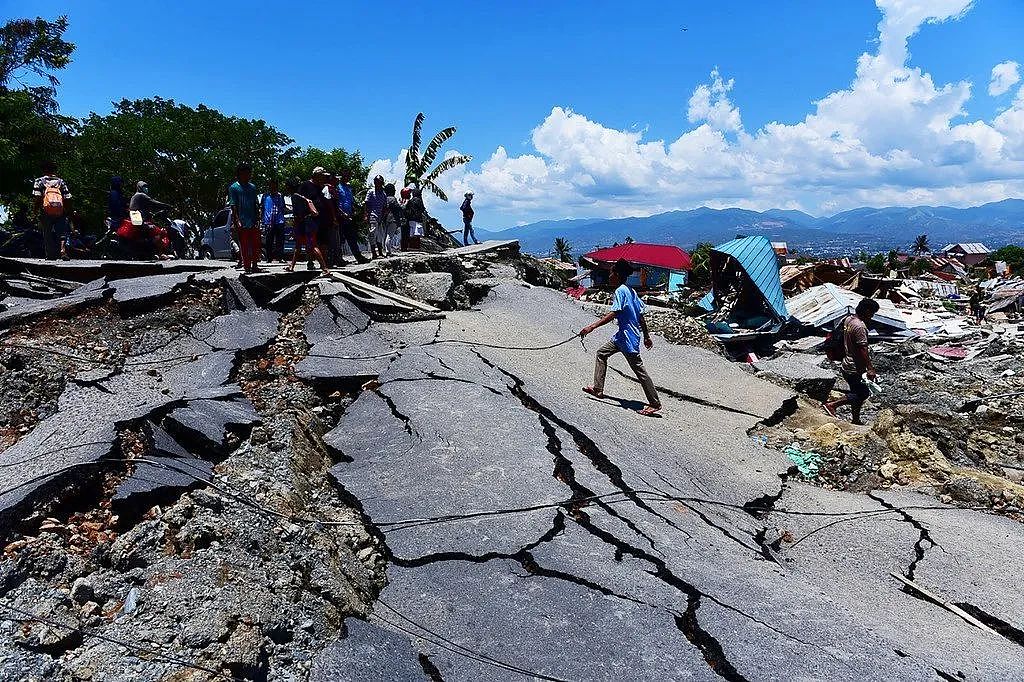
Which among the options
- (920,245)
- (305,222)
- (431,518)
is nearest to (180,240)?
(305,222)

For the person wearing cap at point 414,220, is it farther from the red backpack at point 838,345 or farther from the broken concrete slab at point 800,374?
the red backpack at point 838,345

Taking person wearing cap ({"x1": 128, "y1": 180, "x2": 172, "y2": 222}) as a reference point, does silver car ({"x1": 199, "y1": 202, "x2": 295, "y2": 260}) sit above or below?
below

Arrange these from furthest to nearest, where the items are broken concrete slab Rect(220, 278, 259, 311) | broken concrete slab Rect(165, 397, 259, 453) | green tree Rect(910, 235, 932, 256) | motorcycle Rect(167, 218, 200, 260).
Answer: green tree Rect(910, 235, 932, 256)
motorcycle Rect(167, 218, 200, 260)
broken concrete slab Rect(220, 278, 259, 311)
broken concrete slab Rect(165, 397, 259, 453)

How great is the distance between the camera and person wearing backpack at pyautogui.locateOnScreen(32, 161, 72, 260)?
8312 mm

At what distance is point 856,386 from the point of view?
6301 mm

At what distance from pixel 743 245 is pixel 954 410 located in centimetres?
552

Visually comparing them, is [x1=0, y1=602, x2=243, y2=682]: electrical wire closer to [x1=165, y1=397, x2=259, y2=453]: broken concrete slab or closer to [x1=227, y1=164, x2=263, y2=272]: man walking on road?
[x1=165, y1=397, x2=259, y2=453]: broken concrete slab

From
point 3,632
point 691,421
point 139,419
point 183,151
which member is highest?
point 183,151

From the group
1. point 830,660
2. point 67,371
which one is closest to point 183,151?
point 67,371

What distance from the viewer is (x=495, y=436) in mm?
4352

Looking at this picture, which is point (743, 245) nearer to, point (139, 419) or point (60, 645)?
point (139, 419)

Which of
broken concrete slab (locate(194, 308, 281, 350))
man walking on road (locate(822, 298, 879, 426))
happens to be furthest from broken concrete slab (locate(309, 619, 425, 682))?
man walking on road (locate(822, 298, 879, 426))

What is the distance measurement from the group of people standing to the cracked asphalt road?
3564 millimetres

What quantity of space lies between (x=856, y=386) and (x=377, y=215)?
7868 mm
